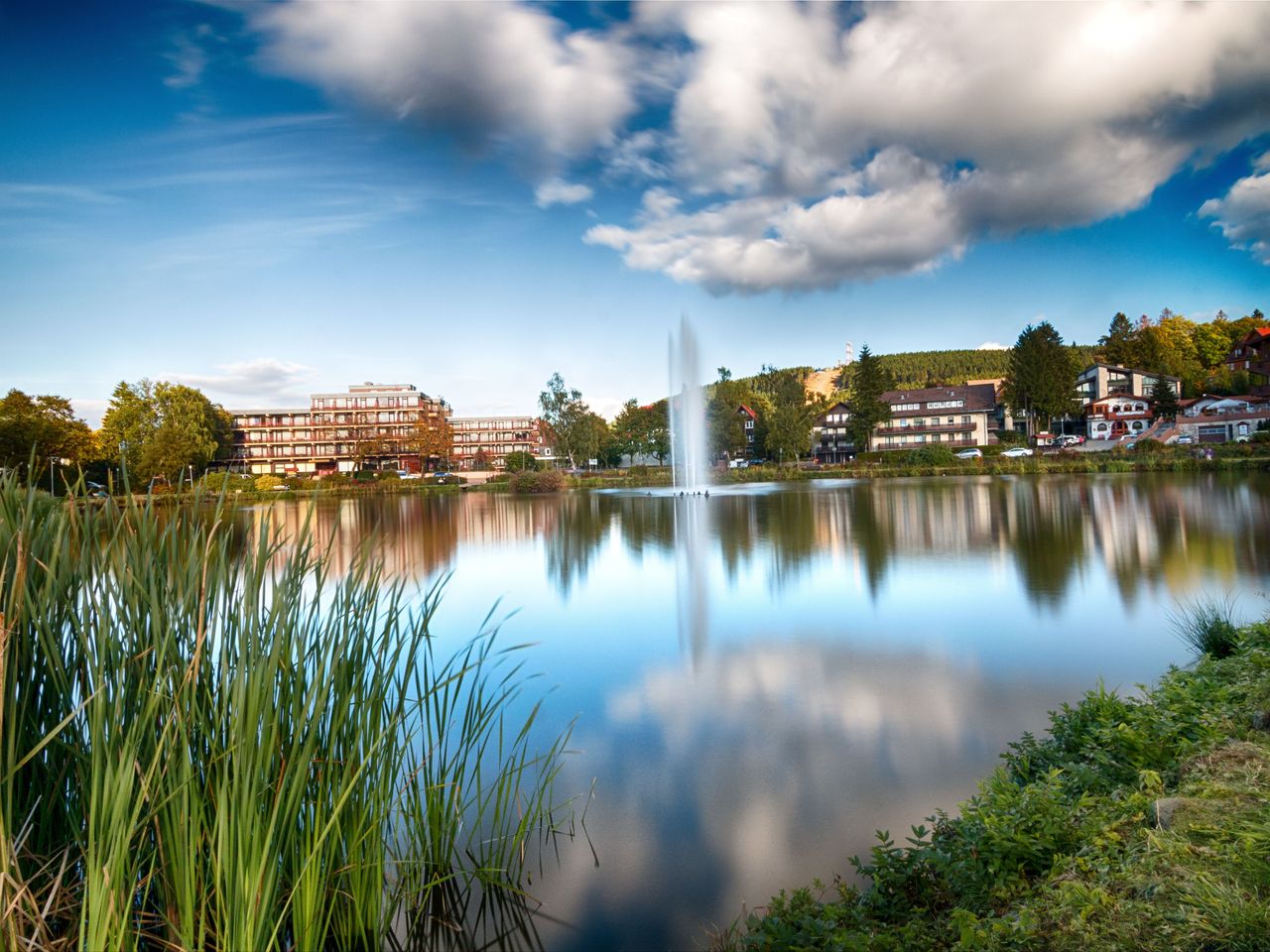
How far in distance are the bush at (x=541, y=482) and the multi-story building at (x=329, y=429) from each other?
47.8 m

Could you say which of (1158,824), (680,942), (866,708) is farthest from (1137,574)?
(680,942)

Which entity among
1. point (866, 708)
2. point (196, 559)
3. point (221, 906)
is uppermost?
point (196, 559)

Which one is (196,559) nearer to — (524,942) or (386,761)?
(386,761)

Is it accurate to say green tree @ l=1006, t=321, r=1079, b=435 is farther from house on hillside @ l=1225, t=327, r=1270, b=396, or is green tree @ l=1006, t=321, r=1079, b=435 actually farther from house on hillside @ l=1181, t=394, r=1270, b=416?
house on hillside @ l=1225, t=327, r=1270, b=396

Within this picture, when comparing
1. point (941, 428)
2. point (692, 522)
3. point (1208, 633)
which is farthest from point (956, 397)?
point (1208, 633)

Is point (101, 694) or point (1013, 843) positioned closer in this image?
point (101, 694)

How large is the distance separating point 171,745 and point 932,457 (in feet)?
226

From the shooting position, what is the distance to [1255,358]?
83250mm

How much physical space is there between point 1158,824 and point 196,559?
533 cm

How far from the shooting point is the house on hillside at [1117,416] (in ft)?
270

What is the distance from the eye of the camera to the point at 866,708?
8320 millimetres

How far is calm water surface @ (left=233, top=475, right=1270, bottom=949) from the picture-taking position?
5.35m

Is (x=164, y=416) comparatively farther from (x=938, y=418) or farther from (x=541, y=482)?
(x=938, y=418)

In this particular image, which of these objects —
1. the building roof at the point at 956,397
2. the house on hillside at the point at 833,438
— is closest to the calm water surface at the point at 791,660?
the building roof at the point at 956,397
